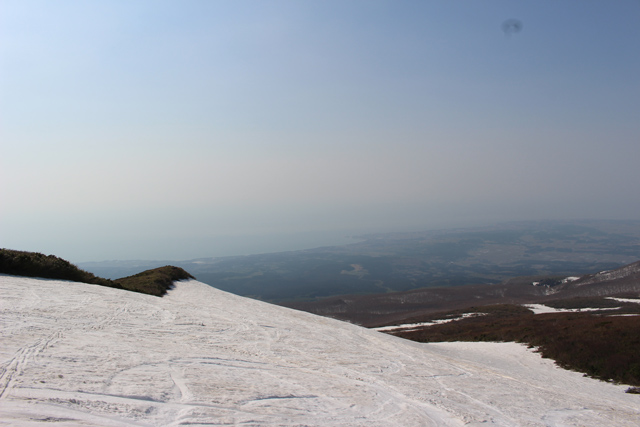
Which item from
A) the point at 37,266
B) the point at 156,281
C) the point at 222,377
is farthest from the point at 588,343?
the point at 37,266

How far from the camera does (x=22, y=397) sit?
554cm

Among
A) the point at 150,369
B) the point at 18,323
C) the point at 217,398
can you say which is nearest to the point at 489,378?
the point at 217,398

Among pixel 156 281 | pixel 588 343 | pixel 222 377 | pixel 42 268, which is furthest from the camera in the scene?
pixel 156 281

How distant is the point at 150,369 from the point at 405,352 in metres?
11.1

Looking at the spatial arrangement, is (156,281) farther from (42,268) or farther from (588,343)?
(588,343)

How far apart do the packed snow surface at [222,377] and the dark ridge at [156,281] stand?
6229mm

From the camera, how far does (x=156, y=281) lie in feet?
85.4

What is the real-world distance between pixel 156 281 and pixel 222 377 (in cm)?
2064

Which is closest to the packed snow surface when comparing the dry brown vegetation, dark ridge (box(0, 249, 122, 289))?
dark ridge (box(0, 249, 122, 289))

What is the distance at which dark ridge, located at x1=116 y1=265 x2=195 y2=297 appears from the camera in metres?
22.8

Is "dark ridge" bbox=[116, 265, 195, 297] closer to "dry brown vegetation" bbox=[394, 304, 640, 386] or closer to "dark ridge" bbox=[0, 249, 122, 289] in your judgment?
"dark ridge" bbox=[0, 249, 122, 289]

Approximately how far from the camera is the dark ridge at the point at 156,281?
74.8 feet

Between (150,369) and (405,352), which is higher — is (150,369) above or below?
Result: above

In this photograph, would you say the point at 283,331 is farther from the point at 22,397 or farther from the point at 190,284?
the point at 190,284
